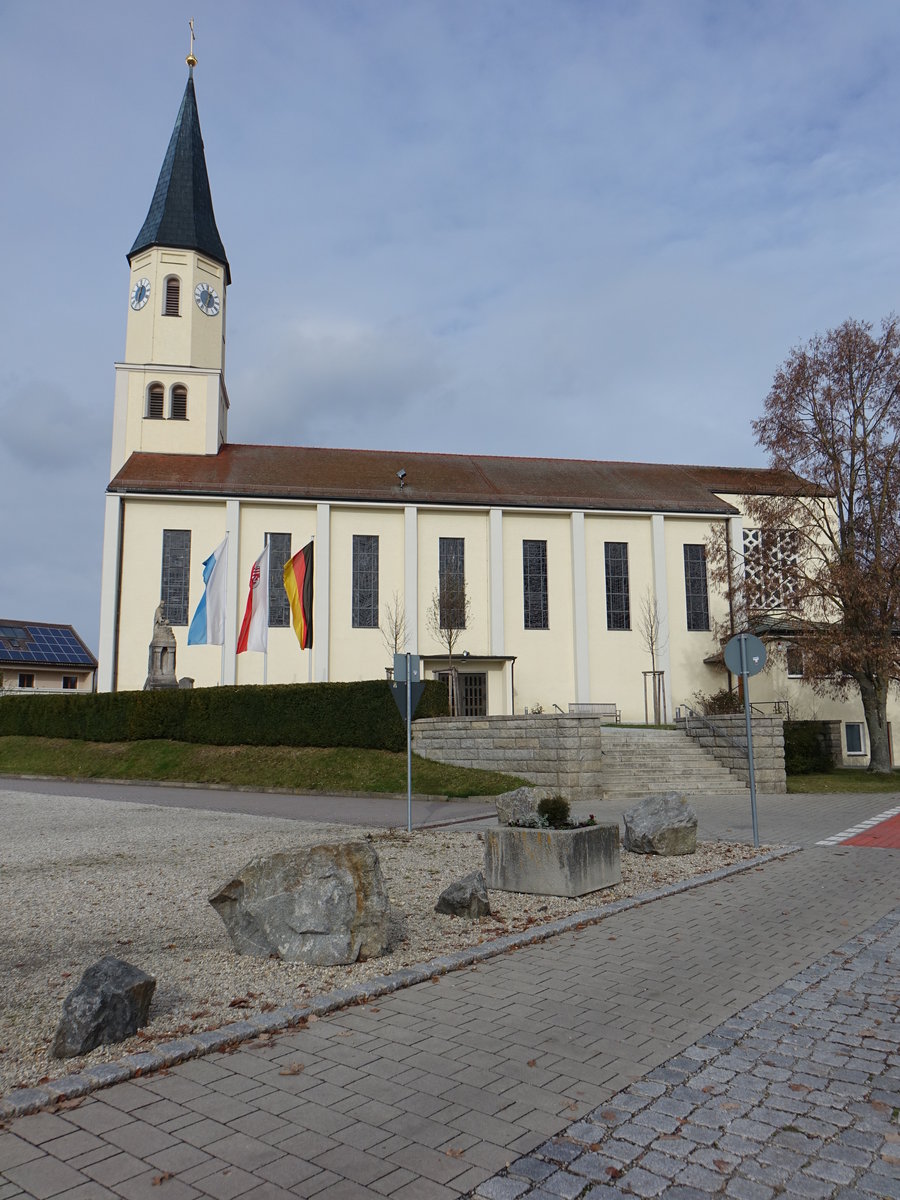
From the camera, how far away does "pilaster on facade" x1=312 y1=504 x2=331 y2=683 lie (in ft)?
121

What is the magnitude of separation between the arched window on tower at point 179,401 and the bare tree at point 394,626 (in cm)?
1464

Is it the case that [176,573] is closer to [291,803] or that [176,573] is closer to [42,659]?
[291,803]

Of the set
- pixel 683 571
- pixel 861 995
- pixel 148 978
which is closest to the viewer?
pixel 148 978

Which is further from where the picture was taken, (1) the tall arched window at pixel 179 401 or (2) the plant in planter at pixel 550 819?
(1) the tall arched window at pixel 179 401

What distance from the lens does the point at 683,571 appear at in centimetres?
4050

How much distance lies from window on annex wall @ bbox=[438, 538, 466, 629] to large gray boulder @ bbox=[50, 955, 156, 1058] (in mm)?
31636

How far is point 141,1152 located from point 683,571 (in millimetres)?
39132

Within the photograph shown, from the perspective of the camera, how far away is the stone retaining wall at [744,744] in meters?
20.9

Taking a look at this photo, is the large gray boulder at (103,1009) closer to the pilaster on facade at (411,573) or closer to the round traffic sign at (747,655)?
the round traffic sign at (747,655)

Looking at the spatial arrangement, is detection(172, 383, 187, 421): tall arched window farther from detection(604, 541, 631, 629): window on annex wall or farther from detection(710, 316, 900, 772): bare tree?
detection(710, 316, 900, 772): bare tree

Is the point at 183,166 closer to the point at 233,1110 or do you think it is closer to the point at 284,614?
the point at 284,614

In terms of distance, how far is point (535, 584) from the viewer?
3962 cm

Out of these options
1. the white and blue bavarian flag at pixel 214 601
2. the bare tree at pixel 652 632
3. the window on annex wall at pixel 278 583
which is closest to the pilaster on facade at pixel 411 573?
the window on annex wall at pixel 278 583

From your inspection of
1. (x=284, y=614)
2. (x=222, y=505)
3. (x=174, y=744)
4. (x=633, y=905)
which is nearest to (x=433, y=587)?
(x=284, y=614)
